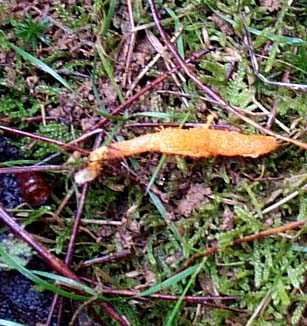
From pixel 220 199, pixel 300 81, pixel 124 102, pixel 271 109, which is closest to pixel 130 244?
pixel 220 199

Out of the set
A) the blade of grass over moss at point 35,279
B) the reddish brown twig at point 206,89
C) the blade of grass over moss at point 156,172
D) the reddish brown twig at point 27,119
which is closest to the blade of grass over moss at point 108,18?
the reddish brown twig at point 206,89

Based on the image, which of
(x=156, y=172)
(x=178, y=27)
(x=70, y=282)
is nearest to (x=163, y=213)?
(x=156, y=172)

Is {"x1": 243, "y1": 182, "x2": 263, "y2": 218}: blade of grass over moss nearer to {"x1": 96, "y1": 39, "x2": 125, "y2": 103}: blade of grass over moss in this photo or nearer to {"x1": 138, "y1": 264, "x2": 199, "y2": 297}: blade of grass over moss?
{"x1": 138, "y1": 264, "x2": 199, "y2": 297}: blade of grass over moss

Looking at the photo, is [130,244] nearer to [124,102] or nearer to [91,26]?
[124,102]

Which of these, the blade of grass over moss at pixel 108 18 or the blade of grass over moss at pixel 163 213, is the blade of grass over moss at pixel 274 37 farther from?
the blade of grass over moss at pixel 163 213

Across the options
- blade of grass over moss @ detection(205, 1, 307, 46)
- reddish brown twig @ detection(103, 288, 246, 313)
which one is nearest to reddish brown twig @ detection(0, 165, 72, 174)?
reddish brown twig @ detection(103, 288, 246, 313)

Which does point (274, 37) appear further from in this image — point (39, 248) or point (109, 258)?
point (39, 248)
